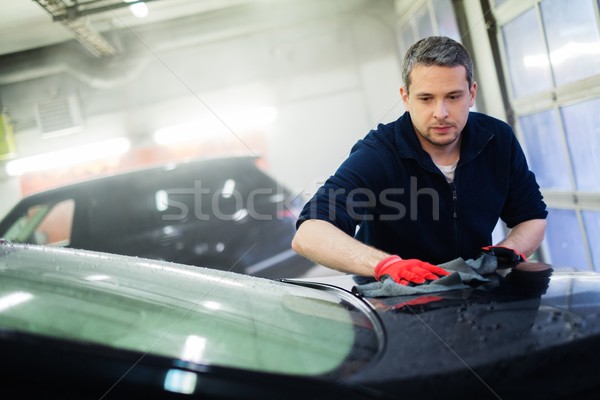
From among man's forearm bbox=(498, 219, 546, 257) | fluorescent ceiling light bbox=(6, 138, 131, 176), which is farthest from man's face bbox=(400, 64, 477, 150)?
fluorescent ceiling light bbox=(6, 138, 131, 176)

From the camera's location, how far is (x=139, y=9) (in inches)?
163

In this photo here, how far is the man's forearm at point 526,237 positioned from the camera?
111 centimetres

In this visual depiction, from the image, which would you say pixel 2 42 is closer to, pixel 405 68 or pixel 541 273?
pixel 405 68

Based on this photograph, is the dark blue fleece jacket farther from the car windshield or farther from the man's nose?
the car windshield

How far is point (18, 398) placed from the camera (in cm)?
37

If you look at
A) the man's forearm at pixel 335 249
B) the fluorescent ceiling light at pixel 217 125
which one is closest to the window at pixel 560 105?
the man's forearm at pixel 335 249

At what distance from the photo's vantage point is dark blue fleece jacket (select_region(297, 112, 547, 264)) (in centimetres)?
110

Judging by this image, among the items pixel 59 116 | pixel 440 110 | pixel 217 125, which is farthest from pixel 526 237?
pixel 59 116

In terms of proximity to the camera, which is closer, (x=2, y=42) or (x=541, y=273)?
(x=541, y=273)

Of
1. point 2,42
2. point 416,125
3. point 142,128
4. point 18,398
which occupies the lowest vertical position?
point 18,398

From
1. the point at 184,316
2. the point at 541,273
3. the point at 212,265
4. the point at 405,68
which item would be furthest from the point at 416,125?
the point at 212,265

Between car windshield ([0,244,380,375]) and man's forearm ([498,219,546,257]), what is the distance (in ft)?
1.93

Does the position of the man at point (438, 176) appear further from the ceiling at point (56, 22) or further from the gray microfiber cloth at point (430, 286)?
the ceiling at point (56, 22)

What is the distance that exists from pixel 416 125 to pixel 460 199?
0.58 feet
